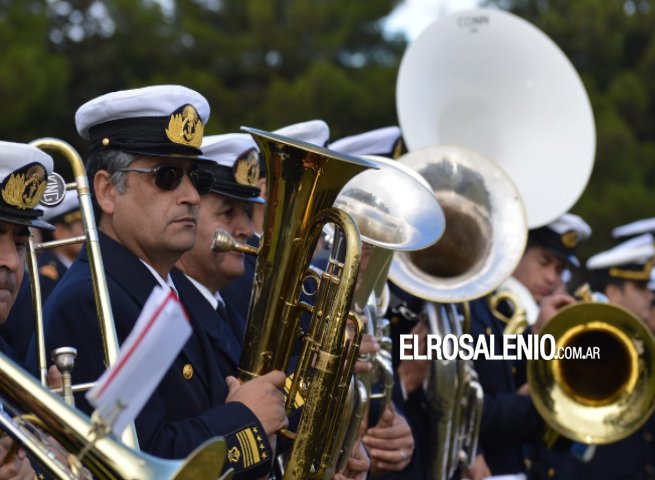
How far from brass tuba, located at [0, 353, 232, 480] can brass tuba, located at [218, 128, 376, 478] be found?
3.64 feet

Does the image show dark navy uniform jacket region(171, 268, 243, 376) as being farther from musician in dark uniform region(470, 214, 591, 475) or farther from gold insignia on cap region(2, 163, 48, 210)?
musician in dark uniform region(470, 214, 591, 475)

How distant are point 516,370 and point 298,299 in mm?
3699

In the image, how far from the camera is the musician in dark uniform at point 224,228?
445 centimetres

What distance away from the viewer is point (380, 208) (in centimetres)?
488

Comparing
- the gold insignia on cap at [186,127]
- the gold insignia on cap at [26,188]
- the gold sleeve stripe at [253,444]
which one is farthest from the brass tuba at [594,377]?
the gold insignia on cap at [26,188]

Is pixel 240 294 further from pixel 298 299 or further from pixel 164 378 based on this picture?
pixel 164 378

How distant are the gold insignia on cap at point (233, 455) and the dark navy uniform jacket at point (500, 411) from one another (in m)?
3.07

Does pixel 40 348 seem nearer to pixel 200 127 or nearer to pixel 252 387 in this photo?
pixel 252 387

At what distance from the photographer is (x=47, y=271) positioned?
21.8 ft

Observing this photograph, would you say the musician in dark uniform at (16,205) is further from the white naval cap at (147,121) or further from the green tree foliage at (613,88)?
the green tree foliage at (613,88)

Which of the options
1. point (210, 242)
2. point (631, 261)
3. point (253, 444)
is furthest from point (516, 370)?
point (253, 444)

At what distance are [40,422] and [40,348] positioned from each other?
2.80 ft

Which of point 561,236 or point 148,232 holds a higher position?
point 561,236

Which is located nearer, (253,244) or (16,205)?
(16,205)
